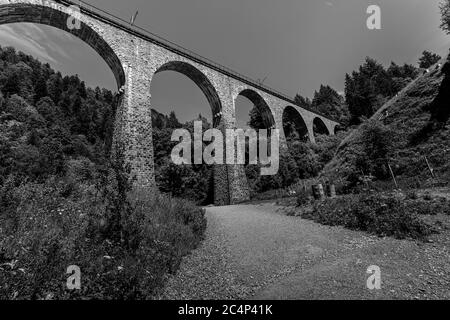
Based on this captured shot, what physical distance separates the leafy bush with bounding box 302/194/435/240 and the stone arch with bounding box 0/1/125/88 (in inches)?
595

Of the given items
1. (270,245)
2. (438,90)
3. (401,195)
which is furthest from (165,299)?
(438,90)

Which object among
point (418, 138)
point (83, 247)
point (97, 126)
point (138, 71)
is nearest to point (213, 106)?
point (138, 71)

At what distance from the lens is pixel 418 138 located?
53.1 feet

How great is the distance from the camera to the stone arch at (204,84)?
2062 centimetres

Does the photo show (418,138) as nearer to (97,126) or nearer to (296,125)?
(296,125)

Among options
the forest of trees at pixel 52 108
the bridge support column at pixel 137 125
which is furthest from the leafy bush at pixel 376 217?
the forest of trees at pixel 52 108

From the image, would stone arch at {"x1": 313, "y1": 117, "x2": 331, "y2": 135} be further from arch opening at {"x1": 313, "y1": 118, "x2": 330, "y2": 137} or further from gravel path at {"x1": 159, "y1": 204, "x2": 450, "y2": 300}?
gravel path at {"x1": 159, "y1": 204, "x2": 450, "y2": 300}

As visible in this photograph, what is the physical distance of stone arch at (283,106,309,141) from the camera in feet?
121

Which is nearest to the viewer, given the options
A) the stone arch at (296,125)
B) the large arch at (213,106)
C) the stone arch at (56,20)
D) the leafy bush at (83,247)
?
the leafy bush at (83,247)

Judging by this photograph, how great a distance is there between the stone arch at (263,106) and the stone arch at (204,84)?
601 centimetres

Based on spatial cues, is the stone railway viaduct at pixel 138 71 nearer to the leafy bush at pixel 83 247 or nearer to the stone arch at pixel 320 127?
the leafy bush at pixel 83 247
